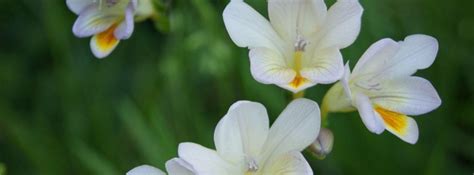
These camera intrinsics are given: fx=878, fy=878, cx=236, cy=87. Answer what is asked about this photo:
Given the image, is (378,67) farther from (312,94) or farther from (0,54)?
(0,54)

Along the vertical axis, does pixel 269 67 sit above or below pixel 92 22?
below

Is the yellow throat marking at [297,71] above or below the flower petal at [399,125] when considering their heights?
above

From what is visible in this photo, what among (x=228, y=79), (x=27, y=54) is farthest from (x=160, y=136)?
(x=27, y=54)

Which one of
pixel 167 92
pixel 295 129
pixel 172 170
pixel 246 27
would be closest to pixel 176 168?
pixel 172 170

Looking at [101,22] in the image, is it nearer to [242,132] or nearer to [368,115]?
[242,132]

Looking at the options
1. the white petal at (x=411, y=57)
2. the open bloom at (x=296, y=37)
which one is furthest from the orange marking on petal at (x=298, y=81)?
the white petal at (x=411, y=57)

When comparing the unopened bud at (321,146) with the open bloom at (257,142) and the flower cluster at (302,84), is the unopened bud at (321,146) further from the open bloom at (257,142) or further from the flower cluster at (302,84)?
the open bloom at (257,142)
